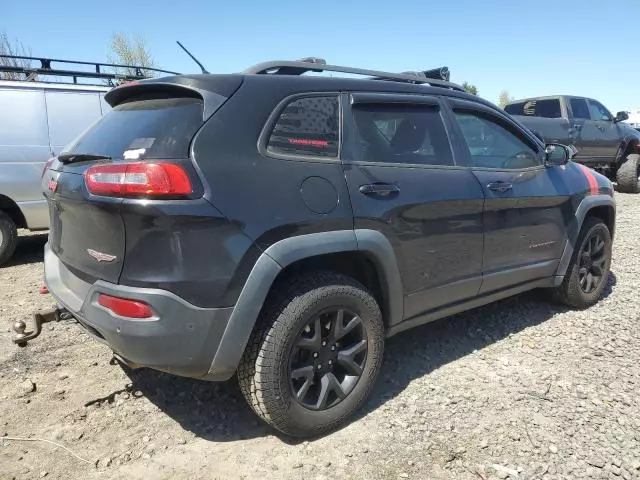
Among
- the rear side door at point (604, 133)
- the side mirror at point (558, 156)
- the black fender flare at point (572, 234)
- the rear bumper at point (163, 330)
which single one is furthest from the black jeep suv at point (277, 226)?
the rear side door at point (604, 133)

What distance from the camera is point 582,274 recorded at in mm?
4324

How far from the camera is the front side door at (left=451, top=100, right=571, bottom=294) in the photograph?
3.36 metres

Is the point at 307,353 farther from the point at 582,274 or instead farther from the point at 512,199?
the point at 582,274

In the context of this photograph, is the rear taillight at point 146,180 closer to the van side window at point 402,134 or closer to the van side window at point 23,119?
the van side window at point 402,134

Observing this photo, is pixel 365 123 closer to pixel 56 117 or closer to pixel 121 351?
pixel 121 351

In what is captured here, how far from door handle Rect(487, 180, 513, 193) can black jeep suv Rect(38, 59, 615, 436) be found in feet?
0.05

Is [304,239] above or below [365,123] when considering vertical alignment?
below

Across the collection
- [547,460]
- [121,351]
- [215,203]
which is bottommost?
[547,460]

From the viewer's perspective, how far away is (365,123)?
111 inches

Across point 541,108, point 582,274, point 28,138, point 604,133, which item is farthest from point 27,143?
point 604,133

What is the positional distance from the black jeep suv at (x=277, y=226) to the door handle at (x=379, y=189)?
13 mm

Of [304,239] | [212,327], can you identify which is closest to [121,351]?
[212,327]

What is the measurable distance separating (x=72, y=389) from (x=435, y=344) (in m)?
2.41

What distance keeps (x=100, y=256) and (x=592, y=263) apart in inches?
158
